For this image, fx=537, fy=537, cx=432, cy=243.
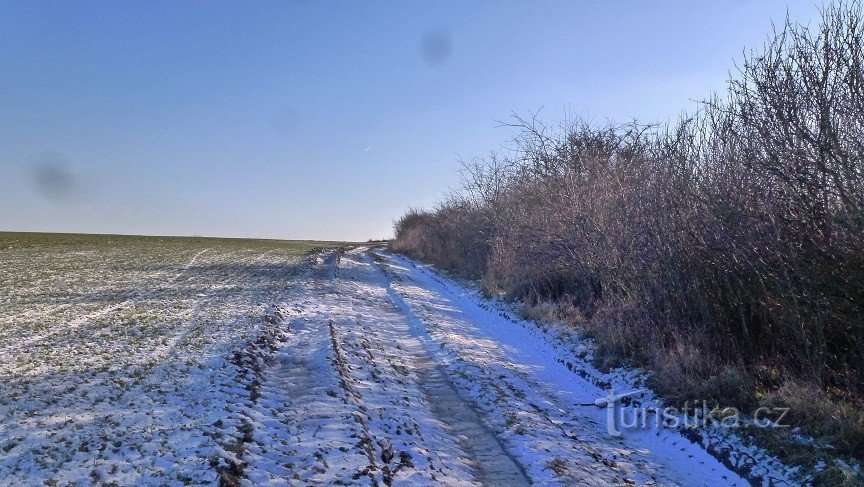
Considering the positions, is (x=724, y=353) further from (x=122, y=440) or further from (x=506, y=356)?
(x=122, y=440)

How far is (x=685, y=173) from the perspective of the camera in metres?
8.37

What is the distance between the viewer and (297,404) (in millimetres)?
7004

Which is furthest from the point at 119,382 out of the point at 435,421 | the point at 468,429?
the point at 468,429

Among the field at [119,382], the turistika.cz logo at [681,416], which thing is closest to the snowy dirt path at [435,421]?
the turistika.cz logo at [681,416]

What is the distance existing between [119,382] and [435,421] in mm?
4372

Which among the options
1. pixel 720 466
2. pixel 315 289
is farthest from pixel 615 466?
pixel 315 289

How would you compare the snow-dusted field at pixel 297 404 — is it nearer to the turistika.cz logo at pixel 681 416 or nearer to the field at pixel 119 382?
the field at pixel 119 382

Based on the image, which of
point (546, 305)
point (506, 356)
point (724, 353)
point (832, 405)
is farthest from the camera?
point (546, 305)

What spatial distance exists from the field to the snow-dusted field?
0.03 metres

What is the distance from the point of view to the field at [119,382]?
4938 millimetres

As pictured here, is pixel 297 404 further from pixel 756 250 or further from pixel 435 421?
pixel 756 250

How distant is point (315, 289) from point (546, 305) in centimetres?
865

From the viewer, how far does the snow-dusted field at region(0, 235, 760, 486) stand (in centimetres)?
512

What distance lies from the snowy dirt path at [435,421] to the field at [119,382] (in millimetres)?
642
